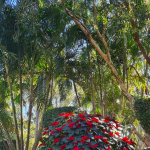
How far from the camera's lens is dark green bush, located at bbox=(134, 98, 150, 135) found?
151 inches

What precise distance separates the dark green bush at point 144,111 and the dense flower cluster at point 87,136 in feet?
4.35

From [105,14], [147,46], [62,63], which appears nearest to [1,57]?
[62,63]

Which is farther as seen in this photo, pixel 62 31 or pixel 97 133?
pixel 62 31

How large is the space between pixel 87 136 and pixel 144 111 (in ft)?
6.58

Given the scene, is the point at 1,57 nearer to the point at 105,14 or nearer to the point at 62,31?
the point at 62,31

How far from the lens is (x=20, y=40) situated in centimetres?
552

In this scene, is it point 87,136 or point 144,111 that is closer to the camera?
point 87,136

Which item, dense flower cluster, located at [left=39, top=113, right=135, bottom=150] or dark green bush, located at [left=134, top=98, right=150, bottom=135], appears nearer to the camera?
dense flower cluster, located at [left=39, top=113, right=135, bottom=150]

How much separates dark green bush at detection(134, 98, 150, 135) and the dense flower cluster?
1325 millimetres

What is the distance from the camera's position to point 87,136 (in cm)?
243

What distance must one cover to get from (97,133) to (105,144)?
0.60 ft

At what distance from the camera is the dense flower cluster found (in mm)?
2332

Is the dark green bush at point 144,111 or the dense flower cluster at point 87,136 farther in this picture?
the dark green bush at point 144,111

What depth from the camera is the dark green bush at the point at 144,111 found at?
3.82 m
